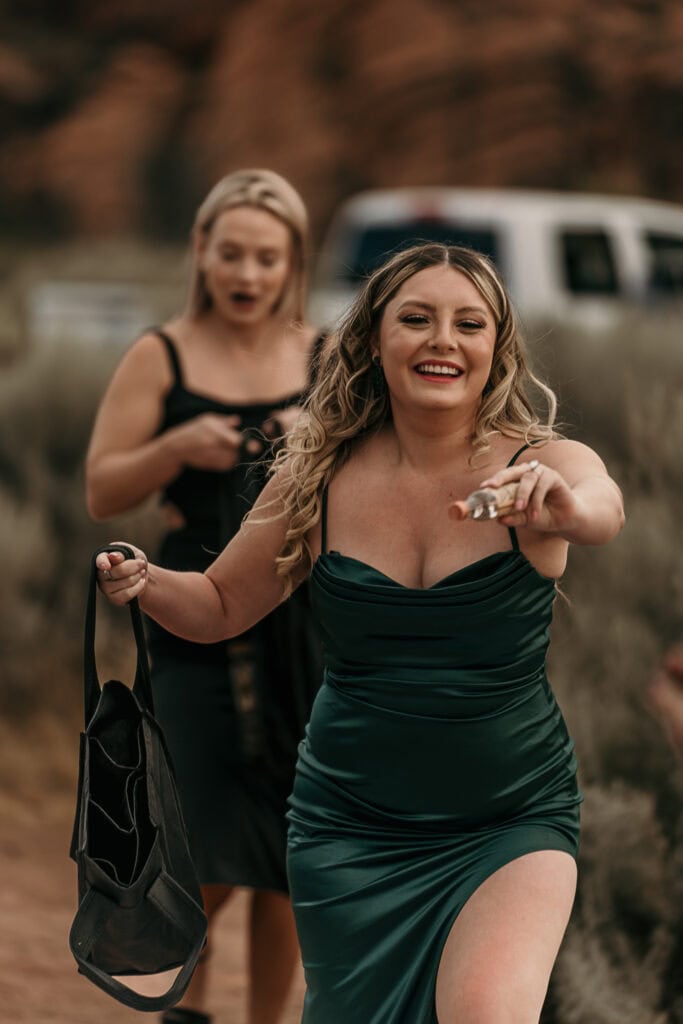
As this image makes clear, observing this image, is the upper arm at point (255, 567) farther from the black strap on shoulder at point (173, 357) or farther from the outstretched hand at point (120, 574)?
the black strap on shoulder at point (173, 357)

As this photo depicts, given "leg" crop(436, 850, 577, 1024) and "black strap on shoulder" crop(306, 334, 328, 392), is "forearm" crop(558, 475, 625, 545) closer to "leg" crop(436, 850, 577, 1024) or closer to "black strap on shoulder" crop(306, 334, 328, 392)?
"leg" crop(436, 850, 577, 1024)

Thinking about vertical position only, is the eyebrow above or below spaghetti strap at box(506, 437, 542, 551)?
above

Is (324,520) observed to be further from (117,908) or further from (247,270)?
(247,270)

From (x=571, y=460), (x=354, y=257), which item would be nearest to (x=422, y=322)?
(x=571, y=460)

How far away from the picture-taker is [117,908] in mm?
2918

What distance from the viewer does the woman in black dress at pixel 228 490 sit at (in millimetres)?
4109

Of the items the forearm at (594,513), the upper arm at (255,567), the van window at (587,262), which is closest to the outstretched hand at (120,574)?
the upper arm at (255,567)

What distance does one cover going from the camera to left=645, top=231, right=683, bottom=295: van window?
12266 millimetres

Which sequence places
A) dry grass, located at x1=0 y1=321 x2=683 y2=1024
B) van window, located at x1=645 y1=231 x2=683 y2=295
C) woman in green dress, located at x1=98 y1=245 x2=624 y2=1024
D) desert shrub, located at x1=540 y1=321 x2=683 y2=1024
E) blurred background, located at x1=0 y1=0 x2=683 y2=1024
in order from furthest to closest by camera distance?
van window, located at x1=645 y1=231 x2=683 y2=295
blurred background, located at x1=0 y1=0 x2=683 y2=1024
dry grass, located at x1=0 y1=321 x2=683 y2=1024
desert shrub, located at x1=540 y1=321 x2=683 y2=1024
woman in green dress, located at x1=98 y1=245 x2=624 y2=1024

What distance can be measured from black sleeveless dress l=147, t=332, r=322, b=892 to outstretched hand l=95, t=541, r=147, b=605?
1010mm

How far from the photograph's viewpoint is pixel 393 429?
10.5ft

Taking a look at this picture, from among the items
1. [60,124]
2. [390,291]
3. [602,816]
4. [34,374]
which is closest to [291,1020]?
[602,816]

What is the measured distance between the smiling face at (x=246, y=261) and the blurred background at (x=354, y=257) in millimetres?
221

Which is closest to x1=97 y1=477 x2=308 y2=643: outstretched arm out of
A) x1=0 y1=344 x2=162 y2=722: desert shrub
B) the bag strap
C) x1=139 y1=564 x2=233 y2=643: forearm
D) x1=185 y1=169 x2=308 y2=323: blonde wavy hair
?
x1=139 y1=564 x2=233 y2=643: forearm
